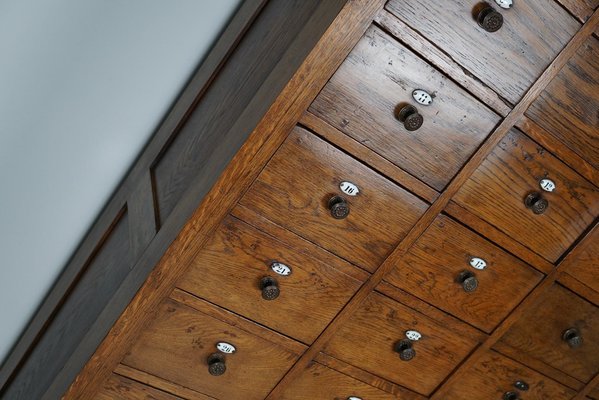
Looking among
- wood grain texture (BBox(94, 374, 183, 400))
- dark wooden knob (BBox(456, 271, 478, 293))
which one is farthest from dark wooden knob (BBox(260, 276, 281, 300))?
dark wooden knob (BBox(456, 271, 478, 293))

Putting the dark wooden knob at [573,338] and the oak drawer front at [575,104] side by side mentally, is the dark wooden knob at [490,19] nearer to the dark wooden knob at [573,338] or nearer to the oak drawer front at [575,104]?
the oak drawer front at [575,104]

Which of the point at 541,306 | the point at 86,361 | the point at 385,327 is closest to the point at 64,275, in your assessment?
the point at 86,361

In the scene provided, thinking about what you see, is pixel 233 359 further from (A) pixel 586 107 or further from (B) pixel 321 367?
(A) pixel 586 107

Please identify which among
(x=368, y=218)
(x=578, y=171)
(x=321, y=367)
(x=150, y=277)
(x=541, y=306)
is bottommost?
(x=150, y=277)

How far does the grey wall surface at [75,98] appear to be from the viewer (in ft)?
8.18

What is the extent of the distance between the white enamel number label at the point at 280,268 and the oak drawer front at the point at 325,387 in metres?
0.43

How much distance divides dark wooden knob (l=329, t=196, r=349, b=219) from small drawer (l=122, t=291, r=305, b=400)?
51 cm

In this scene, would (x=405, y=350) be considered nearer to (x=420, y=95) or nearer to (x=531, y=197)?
(x=531, y=197)

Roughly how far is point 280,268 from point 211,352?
→ 1.33 ft

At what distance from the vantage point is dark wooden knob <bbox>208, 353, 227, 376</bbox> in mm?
2434

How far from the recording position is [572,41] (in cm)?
214

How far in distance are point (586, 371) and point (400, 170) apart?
1.29m

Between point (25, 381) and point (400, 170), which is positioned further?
point (25, 381)

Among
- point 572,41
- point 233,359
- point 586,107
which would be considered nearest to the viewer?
point 572,41
